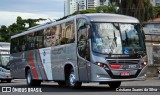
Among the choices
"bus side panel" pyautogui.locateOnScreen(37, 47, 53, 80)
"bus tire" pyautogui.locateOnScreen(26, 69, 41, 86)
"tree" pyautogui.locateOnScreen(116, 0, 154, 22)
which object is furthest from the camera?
"tree" pyautogui.locateOnScreen(116, 0, 154, 22)

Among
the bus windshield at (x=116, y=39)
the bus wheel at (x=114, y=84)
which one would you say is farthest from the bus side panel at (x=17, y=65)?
the bus windshield at (x=116, y=39)

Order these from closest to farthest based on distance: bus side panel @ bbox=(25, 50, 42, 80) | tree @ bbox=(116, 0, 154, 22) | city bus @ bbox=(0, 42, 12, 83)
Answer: bus side panel @ bbox=(25, 50, 42, 80), city bus @ bbox=(0, 42, 12, 83), tree @ bbox=(116, 0, 154, 22)

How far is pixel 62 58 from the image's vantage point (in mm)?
20109

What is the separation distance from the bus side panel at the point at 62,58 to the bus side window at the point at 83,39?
1.68 feet

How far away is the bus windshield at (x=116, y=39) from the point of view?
17438 mm

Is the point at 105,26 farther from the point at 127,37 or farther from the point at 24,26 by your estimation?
the point at 24,26

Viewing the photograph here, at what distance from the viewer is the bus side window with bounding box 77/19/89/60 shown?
17.8 metres

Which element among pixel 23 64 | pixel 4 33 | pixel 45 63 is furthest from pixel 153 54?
pixel 4 33

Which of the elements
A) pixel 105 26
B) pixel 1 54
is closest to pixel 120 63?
pixel 105 26

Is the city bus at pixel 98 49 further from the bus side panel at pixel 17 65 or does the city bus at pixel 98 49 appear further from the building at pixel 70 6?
the building at pixel 70 6

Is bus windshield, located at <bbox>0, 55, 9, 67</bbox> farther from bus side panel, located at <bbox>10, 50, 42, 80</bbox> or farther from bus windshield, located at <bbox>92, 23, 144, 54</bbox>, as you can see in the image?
bus windshield, located at <bbox>92, 23, 144, 54</bbox>

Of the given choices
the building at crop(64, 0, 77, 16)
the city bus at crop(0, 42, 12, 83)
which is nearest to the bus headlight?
the city bus at crop(0, 42, 12, 83)

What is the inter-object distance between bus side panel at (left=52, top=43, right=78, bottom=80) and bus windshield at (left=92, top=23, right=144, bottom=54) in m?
1.61

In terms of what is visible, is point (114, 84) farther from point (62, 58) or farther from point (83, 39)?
point (83, 39)
